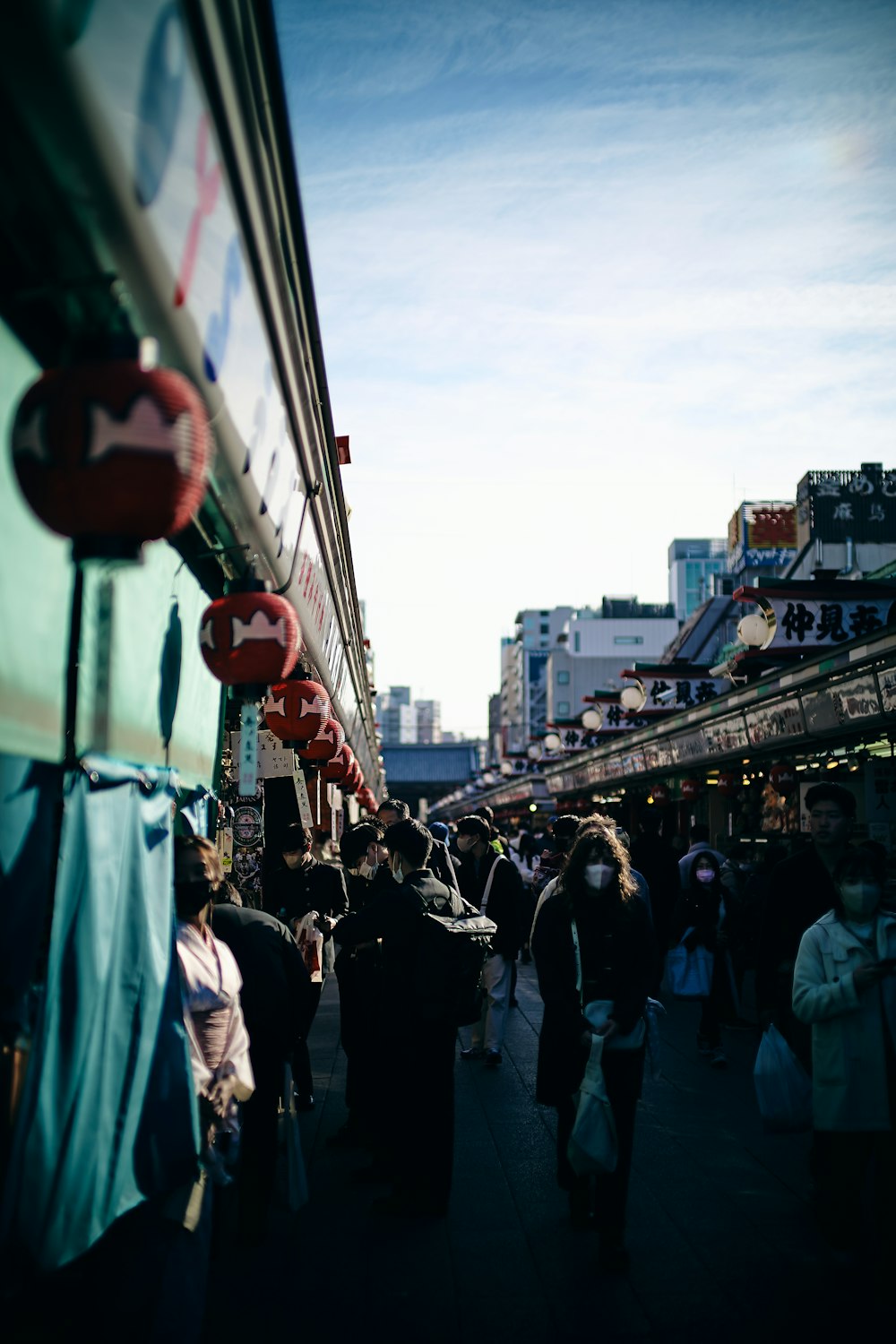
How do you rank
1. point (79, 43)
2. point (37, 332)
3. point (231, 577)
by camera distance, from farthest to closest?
point (231, 577)
point (37, 332)
point (79, 43)

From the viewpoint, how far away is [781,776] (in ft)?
51.6

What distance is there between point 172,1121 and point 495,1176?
3.00 meters

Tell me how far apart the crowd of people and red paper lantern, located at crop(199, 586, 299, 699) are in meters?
0.98

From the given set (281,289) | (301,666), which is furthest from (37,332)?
(301,666)

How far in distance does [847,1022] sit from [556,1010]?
4.32ft

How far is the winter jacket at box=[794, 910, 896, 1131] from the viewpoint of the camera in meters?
4.76

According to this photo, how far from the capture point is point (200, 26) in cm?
331

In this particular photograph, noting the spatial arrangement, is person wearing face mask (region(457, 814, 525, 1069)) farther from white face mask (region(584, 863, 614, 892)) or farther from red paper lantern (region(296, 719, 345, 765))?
white face mask (region(584, 863, 614, 892))

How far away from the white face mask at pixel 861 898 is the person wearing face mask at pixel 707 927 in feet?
14.1

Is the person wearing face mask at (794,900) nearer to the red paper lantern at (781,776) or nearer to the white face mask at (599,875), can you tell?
the white face mask at (599,875)

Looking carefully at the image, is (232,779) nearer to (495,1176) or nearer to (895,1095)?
(495,1176)

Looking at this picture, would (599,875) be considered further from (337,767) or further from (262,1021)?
(337,767)

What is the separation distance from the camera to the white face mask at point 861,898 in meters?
4.98

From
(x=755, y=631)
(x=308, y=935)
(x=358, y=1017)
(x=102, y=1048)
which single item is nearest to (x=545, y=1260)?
(x=358, y=1017)
